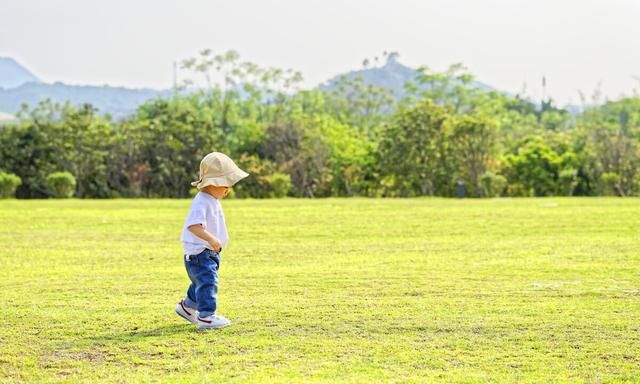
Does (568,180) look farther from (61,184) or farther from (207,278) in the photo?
(207,278)

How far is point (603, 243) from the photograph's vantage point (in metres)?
13.1

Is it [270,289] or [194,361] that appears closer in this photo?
[194,361]

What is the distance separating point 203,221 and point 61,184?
23.6m

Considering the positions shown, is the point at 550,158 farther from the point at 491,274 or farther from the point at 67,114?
the point at 491,274

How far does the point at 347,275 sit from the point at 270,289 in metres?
1.36

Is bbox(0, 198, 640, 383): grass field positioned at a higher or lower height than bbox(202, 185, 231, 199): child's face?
lower

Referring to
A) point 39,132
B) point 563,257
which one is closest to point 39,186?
point 39,132

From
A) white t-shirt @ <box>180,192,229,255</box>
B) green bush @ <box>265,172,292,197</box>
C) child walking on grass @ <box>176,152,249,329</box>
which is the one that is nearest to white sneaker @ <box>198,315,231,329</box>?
child walking on grass @ <box>176,152,249,329</box>

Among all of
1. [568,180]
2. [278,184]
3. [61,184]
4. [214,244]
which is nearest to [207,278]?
[214,244]

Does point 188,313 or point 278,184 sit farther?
point 278,184

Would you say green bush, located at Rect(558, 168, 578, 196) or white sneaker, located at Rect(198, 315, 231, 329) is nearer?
white sneaker, located at Rect(198, 315, 231, 329)

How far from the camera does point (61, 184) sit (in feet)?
95.3

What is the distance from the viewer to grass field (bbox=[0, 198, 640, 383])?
527cm

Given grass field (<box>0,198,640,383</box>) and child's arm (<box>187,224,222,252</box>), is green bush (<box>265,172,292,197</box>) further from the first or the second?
child's arm (<box>187,224,222,252</box>)
